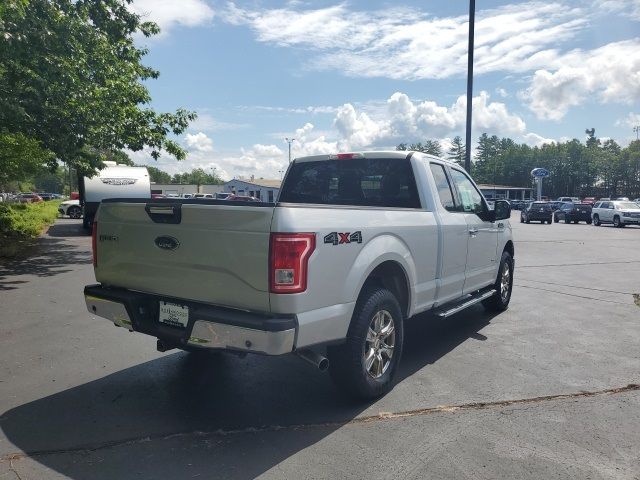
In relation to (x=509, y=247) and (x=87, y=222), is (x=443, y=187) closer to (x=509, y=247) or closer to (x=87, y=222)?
(x=509, y=247)

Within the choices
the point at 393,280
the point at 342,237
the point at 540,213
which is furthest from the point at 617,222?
the point at 342,237

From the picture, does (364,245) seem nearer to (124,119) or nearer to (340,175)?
(340,175)

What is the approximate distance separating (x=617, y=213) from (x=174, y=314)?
32.5m

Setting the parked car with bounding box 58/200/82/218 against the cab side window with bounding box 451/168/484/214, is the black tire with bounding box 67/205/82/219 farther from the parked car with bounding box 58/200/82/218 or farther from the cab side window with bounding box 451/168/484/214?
the cab side window with bounding box 451/168/484/214

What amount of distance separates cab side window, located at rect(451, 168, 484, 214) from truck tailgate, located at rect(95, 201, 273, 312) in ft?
10.2

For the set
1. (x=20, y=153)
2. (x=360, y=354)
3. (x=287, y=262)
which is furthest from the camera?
(x=20, y=153)

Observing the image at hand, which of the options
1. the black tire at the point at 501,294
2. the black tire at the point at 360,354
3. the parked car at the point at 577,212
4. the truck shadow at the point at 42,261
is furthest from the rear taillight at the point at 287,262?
the parked car at the point at 577,212

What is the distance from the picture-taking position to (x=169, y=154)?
54.3 feet

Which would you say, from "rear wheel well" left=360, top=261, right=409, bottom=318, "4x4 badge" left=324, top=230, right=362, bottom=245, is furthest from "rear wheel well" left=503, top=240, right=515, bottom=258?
"4x4 badge" left=324, top=230, right=362, bottom=245

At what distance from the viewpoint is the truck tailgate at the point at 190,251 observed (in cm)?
332

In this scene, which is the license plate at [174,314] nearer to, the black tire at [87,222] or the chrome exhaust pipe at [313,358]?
the chrome exhaust pipe at [313,358]

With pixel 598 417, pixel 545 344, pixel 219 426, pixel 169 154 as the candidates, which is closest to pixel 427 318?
pixel 545 344

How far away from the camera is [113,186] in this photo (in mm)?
21984

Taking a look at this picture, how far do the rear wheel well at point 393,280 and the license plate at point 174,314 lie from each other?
4.49 ft
